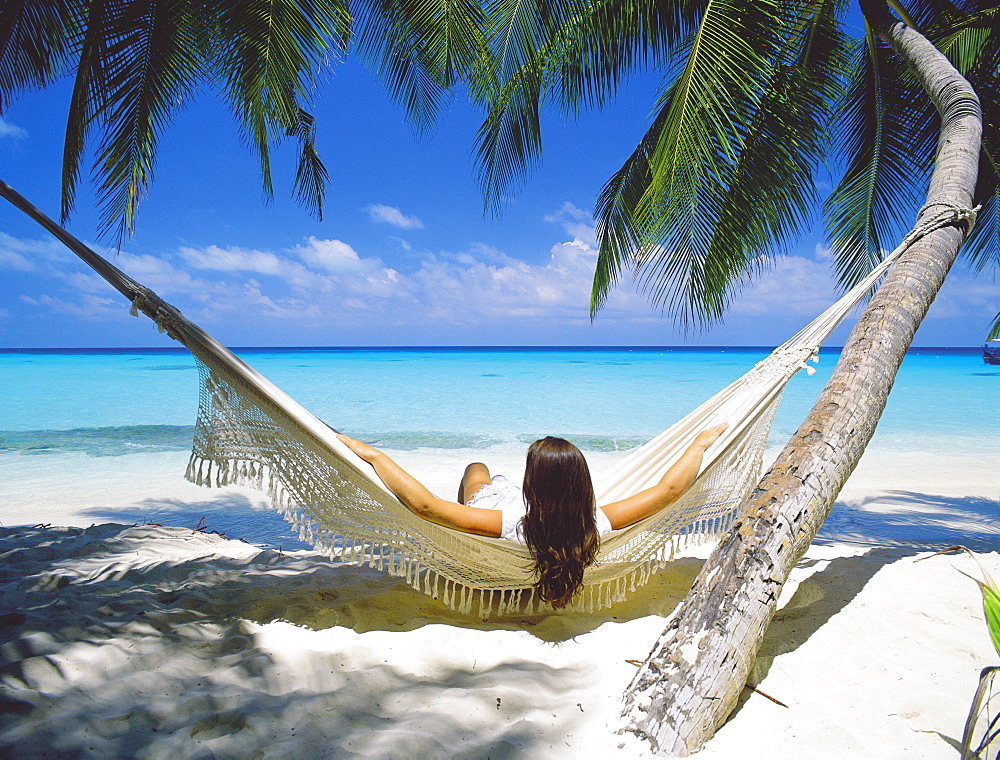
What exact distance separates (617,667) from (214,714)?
83 centimetres

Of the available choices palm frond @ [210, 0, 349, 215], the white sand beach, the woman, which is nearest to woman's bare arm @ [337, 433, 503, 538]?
the woman

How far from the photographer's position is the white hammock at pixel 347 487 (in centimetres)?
136

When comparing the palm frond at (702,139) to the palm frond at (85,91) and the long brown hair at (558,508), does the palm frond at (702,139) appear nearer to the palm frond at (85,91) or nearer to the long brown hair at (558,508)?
the long brown hair at (558,508)

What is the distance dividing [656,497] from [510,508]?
0.39 metres

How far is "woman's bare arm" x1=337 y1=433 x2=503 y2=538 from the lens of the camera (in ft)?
4.27

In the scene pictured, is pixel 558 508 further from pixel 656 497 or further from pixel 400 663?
pixel 400 663

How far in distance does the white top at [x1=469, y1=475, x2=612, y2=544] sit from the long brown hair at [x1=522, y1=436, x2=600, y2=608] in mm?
25

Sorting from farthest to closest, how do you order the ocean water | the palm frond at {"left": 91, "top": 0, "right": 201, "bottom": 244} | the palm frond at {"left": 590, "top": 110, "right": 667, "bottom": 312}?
the ocean water
the palm frond at {"left": 590, "top": 110, "right": 667, "bottom": 312}
the palm frond at {"left": 91, "top": 0, "right": 201, "bottom": 244}

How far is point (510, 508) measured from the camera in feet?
4.52

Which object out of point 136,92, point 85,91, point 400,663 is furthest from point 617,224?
point 400,663

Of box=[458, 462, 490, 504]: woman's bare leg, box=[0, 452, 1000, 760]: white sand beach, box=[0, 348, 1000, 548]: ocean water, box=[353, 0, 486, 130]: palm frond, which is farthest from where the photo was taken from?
box=[0, 348, 1000, 548]: ocean water

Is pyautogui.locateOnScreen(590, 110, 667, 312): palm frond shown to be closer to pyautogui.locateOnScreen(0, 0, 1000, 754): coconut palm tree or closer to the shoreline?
pyautogui.locateOnScreen(0, 0, 1000, 754): coconut palm tree

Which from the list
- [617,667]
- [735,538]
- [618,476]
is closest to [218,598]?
[617,667]

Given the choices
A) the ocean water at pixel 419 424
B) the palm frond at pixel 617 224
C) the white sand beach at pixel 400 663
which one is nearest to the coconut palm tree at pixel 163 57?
the palm frond at pixel 617 224
